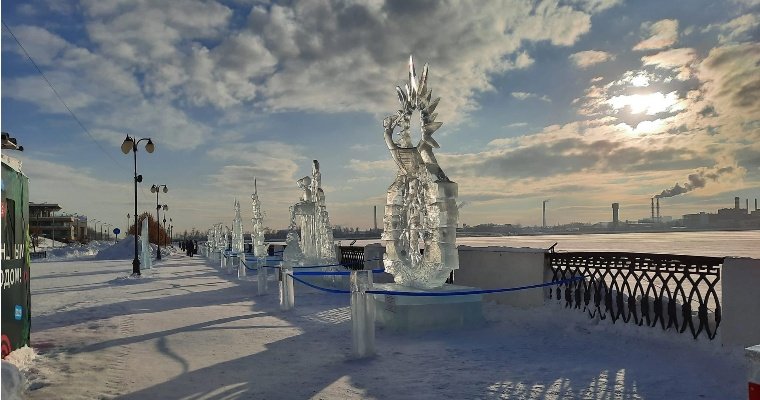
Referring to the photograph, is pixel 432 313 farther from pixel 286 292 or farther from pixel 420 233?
pixel 286 292

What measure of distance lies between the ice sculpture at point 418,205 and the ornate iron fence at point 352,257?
8.52 m

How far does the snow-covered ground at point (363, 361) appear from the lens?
246 inches

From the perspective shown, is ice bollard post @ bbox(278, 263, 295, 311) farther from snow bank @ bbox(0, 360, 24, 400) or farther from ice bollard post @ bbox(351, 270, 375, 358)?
snow bank @ bbox(0, 360, 24, 400)

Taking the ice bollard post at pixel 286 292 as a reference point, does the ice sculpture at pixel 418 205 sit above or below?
above

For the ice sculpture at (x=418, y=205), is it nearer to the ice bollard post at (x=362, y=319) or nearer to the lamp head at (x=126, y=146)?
the ice bollard post at (x=362, y=319)

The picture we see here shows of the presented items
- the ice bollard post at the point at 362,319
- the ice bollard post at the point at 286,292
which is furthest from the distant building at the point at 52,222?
the ice bollard post at the point at 362,319

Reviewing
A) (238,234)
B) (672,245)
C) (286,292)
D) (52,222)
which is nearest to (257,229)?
(238,234)

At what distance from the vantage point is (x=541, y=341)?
8883 mm

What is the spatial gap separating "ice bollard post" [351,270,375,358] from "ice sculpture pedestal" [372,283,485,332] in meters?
1.75

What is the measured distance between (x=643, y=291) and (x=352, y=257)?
46.6 ft

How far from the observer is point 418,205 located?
11.4 m

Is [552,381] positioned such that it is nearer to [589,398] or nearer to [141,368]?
[589,398]

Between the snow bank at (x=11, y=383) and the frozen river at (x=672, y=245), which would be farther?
the frozen river at (x=672, y=245)

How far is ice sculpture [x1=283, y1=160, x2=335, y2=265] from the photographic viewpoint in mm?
18875
